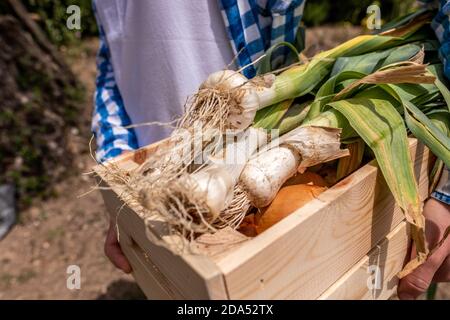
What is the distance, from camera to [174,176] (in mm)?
781

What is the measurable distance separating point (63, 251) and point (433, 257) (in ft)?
6.56

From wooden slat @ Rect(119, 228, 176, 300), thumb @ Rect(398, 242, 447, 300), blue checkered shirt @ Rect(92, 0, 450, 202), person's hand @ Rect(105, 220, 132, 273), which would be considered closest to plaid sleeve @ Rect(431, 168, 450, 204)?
blue checkered shirt @ Rect(92, 0, 450, 202)

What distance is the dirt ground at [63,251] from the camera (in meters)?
2.12

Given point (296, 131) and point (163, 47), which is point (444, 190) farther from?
point (163, 47)

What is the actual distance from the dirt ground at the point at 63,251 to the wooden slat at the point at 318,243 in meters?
1.27

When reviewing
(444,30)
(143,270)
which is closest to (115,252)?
(143,270)

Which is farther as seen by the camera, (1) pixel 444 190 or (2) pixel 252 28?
(2) pixel 252 28

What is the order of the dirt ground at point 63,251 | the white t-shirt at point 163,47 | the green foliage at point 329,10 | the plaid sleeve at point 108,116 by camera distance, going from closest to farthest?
the white t-shirt at point 163,47
the plaid sleeve at point 108,116
the dirt ground at point 63,251
the green foliage at point 329,10

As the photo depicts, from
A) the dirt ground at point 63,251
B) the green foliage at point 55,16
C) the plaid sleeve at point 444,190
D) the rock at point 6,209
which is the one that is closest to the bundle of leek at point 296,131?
the plaid sleeve at point 444,190

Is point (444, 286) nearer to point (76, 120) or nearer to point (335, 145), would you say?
point (335, 145)

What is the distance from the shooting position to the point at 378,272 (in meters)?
0.95

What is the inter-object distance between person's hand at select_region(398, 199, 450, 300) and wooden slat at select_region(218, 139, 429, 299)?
0.25 ft

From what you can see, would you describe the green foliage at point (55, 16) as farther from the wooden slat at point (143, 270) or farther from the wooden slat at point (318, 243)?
the wooden slat at point (318, 243)

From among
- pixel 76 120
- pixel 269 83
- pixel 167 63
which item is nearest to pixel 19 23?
pixel 76 120
